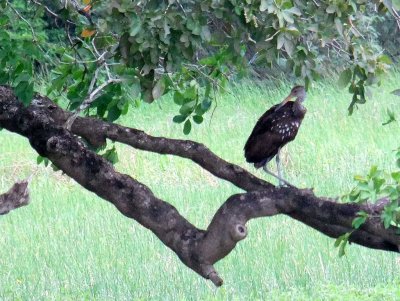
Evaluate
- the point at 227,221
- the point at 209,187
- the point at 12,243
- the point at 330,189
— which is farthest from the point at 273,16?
the point at 209,187

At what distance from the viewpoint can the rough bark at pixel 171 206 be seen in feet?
14.1

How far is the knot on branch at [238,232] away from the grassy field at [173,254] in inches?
60.1

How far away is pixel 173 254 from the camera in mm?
7719

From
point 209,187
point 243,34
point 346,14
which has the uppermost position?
point 346,14

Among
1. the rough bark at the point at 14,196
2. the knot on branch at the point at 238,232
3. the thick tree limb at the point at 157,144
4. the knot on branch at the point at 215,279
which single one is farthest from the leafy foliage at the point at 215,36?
the knot on branch at the point at 215,279

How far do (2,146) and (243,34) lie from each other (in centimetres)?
974

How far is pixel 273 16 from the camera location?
358 centimetres

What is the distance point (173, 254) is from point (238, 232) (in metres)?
3.60

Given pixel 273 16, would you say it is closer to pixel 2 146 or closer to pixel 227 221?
pixel 227 221

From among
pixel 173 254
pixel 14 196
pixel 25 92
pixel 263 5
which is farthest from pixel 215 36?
pixel 173 254

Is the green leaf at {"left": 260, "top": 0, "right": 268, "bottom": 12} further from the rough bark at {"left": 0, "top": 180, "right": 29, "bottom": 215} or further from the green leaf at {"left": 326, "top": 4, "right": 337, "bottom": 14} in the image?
the rough bark at {"left": 0, "top": 180, "right": 29, "bottom": 215}

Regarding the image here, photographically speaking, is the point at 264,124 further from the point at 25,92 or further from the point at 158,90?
the point at 158,90

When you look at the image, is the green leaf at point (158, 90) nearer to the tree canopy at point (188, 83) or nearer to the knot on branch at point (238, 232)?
the tree canopy at point (188, 83)

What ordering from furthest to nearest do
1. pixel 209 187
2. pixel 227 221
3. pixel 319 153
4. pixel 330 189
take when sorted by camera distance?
pixel 319 153 → pixel 209 187 → pixel 330 189 → pixel 227 221
